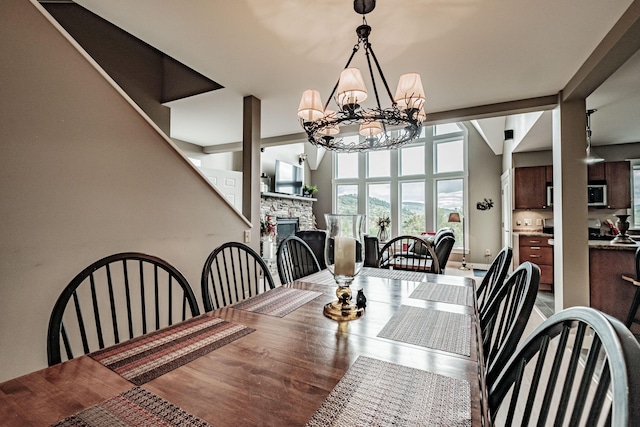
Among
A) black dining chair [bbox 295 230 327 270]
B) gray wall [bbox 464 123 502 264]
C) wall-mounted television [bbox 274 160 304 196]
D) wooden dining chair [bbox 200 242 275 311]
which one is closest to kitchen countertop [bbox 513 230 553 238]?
gray wall [bbox 464 123 502 264]

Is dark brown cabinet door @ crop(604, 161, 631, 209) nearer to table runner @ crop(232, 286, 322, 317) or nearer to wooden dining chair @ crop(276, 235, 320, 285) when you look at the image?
wooden dining chair @ crop(276, 235, 320, 285)

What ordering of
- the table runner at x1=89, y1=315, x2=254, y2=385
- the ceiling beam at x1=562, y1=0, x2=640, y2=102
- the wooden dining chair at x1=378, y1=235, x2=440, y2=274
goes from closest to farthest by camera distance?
the table runner at x1=89, y1=315, x2=254, y2=385
the ceiling beam at x1=562, y1=0, x2=640, y2=102
the wooden dining chair at x1=378, y1=235, x2=440, y2=274

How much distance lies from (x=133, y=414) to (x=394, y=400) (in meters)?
0.59

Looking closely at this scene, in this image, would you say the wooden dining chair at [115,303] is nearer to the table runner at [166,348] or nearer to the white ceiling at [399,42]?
the table runner at [166,348]

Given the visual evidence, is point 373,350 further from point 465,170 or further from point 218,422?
point 465,170

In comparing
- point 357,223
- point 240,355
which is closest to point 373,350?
point 240,355

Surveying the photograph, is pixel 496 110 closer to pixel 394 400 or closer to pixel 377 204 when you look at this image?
pixel 394 400

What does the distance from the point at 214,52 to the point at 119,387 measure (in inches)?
97.3

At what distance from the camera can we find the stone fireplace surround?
6758 mm

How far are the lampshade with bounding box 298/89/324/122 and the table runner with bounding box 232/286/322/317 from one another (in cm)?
127

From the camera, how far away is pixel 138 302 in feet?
6.56

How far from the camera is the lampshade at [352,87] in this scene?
1890mm

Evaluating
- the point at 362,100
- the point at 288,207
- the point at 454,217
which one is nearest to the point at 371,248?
the point at 362,100

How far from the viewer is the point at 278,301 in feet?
4.82
